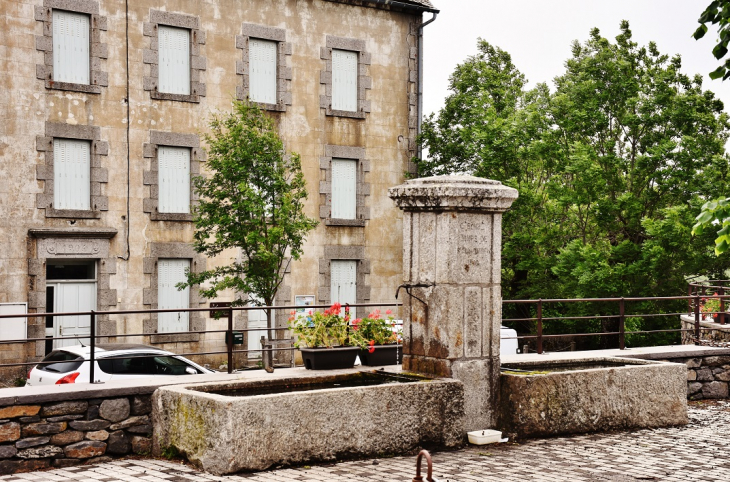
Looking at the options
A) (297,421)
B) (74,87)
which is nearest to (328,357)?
(297,421)

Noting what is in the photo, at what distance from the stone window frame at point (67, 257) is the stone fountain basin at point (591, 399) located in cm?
1313

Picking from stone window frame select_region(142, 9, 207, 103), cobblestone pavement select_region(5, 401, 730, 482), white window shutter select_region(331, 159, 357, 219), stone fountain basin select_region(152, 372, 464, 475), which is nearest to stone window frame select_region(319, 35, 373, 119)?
white window shutter select_region(331, 159, 357, 219)

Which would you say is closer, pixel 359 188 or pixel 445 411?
pixel 445 411

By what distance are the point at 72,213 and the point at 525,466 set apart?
15.8 m

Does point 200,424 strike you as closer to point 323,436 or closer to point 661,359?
point 323,436

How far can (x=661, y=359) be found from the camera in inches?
550

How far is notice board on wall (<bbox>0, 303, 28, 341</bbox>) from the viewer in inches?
811

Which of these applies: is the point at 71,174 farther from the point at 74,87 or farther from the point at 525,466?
the point at 525,466

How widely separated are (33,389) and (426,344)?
13.4 ft

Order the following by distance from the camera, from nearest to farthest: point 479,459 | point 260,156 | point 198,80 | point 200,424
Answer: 1. point 200,424
2. point 479,459
3. point 260,156
4. point 198,80

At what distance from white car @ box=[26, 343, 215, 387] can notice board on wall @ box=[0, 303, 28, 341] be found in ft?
19.7

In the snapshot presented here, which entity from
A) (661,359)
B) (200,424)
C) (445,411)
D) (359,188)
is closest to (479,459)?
(445,411)

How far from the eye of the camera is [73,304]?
22.4 metres

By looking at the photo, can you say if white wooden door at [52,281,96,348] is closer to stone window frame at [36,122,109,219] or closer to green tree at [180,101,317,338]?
stone window frame at [36,122,109,219]
